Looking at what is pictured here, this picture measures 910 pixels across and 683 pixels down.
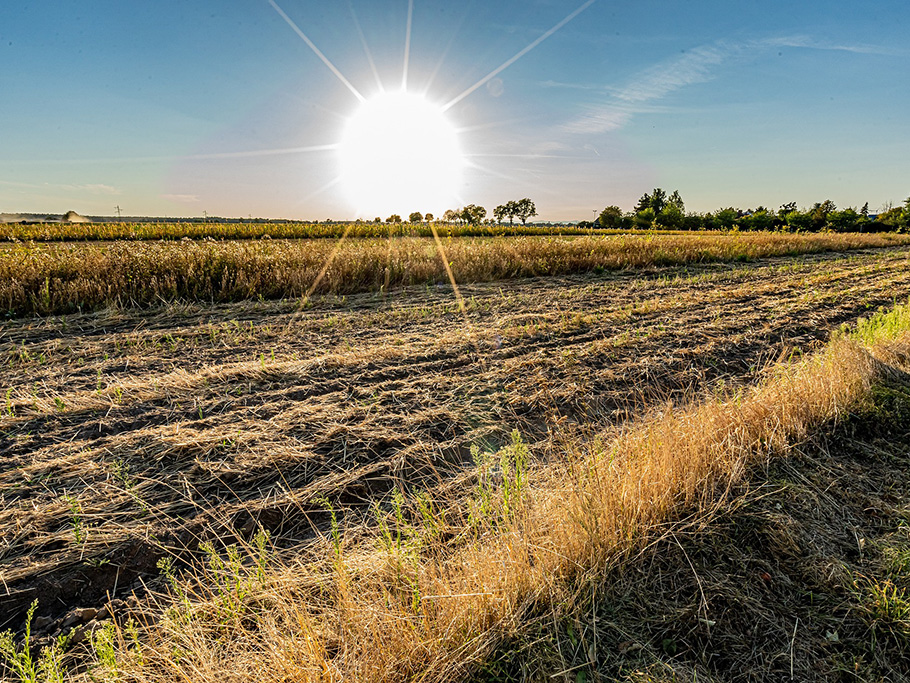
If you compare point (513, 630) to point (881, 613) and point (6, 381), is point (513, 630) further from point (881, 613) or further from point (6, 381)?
point (6, 381)

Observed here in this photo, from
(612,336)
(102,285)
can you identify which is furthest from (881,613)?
(102,285)

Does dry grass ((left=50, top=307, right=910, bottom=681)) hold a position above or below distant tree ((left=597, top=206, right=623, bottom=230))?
below

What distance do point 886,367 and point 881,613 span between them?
3.05 m

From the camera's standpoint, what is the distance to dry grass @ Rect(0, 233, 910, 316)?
666 centimetres

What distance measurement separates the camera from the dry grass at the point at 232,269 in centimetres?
666

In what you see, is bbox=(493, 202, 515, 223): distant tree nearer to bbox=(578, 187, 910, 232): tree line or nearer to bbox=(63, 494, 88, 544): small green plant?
bbox=(578, 187, 910, 232): tree line

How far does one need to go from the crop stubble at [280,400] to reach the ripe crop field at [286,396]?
2cm

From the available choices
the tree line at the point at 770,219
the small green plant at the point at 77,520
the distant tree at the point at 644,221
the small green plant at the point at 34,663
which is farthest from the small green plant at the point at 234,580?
the distant tree at the point at 644,221

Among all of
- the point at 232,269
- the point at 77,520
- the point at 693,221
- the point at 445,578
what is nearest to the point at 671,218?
the point at 693,221

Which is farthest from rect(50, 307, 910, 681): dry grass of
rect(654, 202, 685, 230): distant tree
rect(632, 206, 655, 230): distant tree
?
rect(654, 202, 685, 230): distant tree

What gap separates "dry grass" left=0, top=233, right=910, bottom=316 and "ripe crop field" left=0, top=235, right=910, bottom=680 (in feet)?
0.15

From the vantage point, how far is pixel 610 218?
251ft

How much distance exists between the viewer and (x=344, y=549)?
2160mm

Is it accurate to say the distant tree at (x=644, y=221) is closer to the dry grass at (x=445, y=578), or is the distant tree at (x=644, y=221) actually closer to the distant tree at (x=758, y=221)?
the distant tree at (x=758, y=221)
